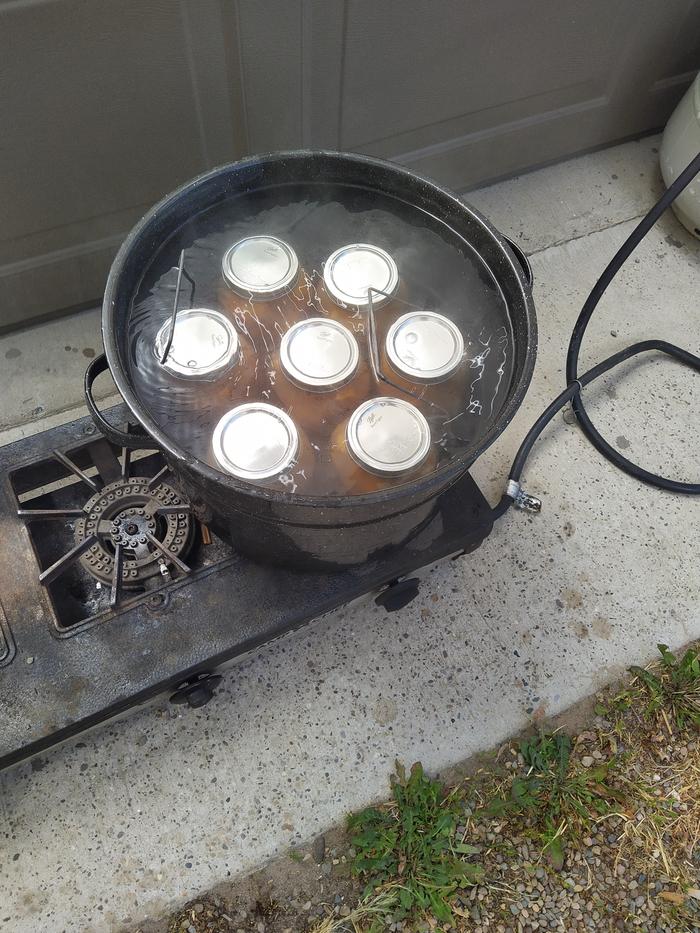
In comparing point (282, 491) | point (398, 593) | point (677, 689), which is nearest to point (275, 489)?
point (282, 491)

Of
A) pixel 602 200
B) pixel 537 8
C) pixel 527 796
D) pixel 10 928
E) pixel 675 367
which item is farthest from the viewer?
pixel 602 200

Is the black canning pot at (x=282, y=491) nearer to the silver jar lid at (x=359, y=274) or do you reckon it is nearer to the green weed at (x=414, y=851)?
the silver jar lid at (x=359, y=274)

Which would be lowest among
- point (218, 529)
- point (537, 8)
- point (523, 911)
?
point (523, 911)

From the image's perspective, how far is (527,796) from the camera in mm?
1690

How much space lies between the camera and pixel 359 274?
4.53 feet

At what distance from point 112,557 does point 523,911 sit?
1.20 metres

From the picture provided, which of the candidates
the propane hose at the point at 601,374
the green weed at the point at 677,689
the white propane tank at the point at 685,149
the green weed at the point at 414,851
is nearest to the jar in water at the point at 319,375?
the propane hose at the point at 601,374

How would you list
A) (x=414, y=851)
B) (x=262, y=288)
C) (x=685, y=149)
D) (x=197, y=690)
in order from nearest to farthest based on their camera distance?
(x=262, y=288) → (x=197, y=690) → (x=414, y=851) → (x=685, y=149)

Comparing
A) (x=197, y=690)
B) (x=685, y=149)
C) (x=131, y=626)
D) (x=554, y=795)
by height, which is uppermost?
(x=685, y=149)

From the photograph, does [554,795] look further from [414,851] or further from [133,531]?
[133,531]

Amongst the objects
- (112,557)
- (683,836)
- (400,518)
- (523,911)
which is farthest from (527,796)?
(112,557)

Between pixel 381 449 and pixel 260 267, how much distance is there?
0.44 meters

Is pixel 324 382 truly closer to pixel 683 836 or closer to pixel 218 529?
pixel 218 529

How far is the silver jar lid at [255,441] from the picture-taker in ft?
3.96
